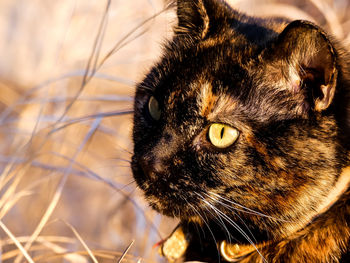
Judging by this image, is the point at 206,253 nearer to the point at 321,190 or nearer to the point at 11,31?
the point at 321,190

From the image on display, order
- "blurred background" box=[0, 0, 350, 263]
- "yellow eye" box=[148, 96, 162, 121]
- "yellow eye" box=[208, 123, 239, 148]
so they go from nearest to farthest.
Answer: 1. "yellow eye" box=[208, 123, 239, 148]
2. "yellow eye" box=[148, 96, 162, 121]
3. "blurred background" box=[0, 0, 350, 263]

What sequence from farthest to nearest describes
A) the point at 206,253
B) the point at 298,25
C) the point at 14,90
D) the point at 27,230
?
the point at 14,90, the point at 27,230, the point at 206,253, the point at 298,25

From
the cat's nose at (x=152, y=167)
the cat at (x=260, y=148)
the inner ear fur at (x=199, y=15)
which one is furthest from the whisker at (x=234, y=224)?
the inner ear fur at (x=199, y=15)

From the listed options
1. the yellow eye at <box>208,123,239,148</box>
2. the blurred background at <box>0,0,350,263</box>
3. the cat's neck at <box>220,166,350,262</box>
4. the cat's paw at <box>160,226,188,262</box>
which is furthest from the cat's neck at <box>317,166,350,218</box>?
the blurred background at <box>0,0,350,263</box>

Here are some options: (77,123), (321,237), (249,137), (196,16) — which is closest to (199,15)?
(196,16)

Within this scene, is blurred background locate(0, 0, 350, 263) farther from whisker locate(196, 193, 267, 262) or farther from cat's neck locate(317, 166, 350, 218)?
cat's neck locate(317, 166, 350, 218)

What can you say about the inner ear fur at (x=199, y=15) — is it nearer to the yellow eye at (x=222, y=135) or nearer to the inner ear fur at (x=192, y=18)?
the inner ear fur at (x=192, y=18)

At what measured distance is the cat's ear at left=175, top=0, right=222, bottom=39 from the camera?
1268 mm

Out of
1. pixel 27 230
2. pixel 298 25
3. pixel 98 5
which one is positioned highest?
pixel 98 5

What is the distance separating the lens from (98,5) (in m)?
3.31

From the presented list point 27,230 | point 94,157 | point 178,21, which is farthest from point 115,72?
point 178,21

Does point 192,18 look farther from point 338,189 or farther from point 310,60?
point 338,189

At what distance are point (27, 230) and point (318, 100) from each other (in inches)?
63.3

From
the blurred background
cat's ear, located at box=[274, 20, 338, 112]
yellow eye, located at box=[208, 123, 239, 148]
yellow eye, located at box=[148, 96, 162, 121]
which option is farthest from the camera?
the blurred background
